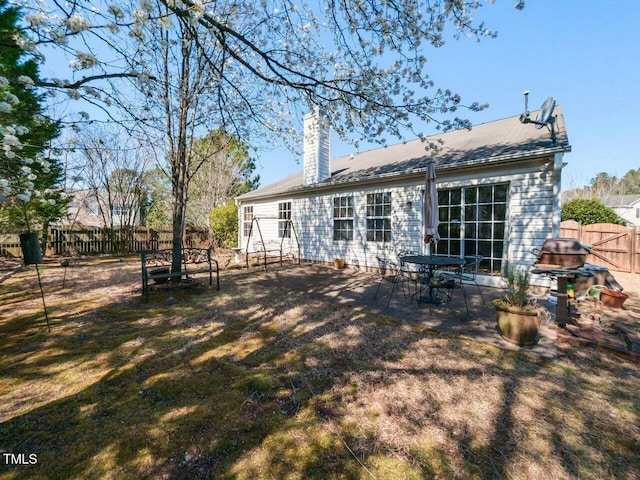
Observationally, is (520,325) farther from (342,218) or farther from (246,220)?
(246,220)

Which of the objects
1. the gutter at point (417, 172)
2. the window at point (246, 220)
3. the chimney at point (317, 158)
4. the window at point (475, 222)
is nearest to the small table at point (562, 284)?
the window at point (475, 222)

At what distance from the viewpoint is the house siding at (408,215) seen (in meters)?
5.58

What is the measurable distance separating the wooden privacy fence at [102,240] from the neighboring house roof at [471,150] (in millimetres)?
9160

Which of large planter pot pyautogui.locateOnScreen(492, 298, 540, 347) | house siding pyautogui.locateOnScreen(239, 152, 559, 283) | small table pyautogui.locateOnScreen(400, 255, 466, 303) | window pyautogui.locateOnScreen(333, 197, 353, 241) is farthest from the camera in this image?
window pyautogui.locateOnScreen(333, 197, 353, 241)

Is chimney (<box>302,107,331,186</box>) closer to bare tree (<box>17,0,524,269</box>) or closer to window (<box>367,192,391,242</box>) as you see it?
window (<box>367,192,391,242</box>)

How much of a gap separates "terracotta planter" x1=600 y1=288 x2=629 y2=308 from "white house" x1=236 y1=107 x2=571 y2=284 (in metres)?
1.23

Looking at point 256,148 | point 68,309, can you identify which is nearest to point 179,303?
point 68,309

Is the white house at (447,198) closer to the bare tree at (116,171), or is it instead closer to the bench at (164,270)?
the bench at (164,270)

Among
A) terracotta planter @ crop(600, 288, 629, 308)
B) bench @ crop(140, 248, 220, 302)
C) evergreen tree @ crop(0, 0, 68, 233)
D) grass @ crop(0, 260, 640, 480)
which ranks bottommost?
grass @ crop(0, 260, 640, 480)

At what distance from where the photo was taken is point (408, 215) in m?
7.57

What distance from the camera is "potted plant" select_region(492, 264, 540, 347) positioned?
3.29 m

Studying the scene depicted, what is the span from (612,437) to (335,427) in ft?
6.58

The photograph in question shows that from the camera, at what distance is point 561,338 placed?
3500mm

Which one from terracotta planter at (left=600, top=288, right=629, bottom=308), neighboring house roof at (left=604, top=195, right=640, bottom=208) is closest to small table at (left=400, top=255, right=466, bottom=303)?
terracotta planter at (left=600, top=288, right=629, bottom=308)
